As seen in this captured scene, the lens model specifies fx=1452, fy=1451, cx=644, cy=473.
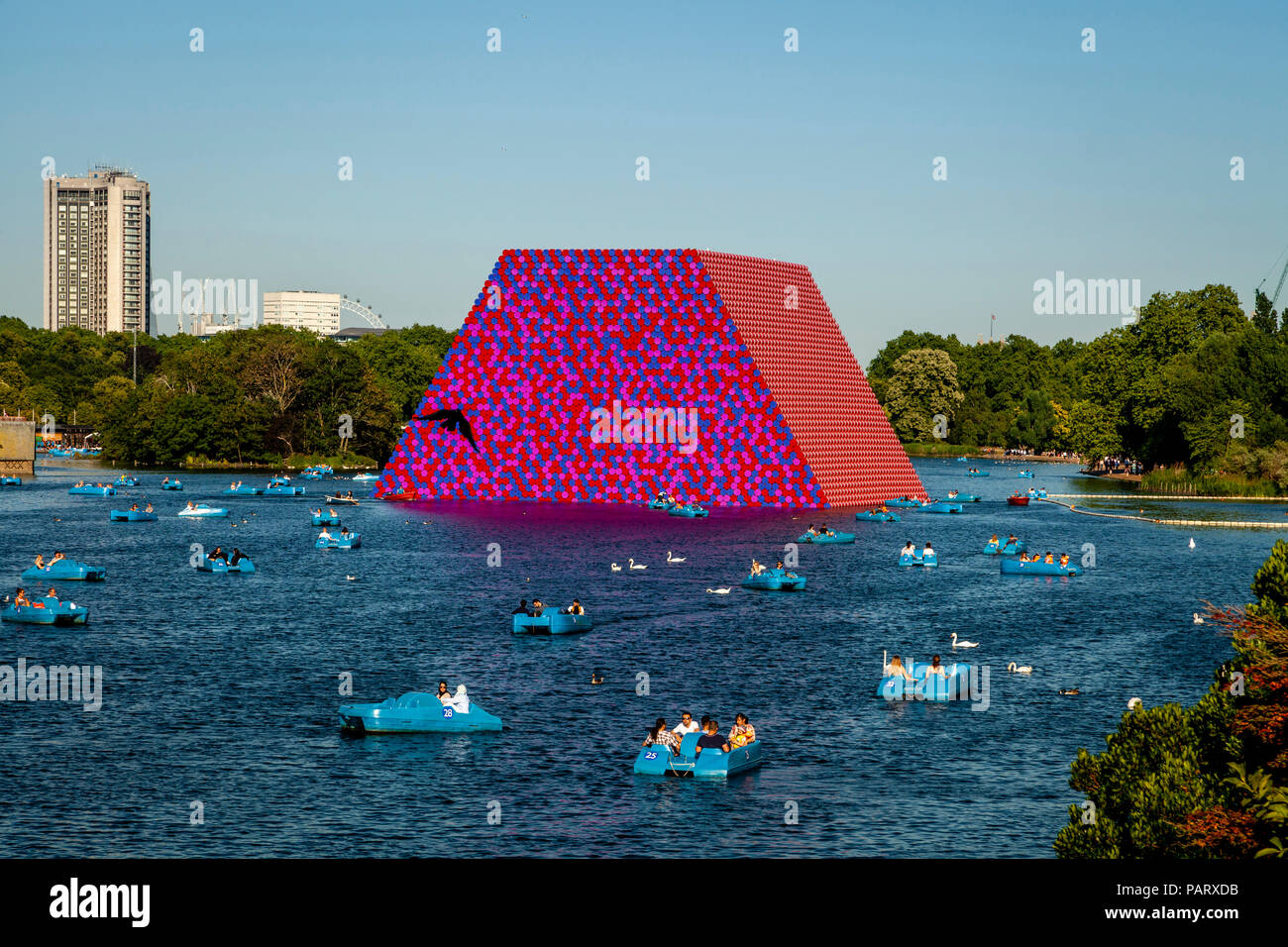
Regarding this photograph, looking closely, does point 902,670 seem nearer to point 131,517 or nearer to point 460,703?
point 460,703

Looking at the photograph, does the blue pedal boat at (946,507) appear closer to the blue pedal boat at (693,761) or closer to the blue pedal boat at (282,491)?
the blue pedal boat at (282,491)

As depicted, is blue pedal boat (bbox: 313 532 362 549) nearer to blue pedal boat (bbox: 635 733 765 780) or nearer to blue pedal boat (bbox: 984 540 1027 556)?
blue pedal boat (bbox: 984 540 1027 556)

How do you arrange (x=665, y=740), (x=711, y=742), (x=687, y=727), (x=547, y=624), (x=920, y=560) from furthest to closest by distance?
(x=920, y=560), (x=547, y=624), (x=687, y=727), (x=711, y=742), (x=665, y=740)

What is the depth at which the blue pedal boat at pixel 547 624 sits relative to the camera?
5978 centimetres

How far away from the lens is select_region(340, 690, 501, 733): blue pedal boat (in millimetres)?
42062

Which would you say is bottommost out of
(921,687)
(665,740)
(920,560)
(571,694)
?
(571,694)

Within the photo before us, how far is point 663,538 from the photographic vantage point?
99.9 metres

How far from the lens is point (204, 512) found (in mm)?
117062

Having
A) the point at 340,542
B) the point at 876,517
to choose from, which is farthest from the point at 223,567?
the point at 876,517

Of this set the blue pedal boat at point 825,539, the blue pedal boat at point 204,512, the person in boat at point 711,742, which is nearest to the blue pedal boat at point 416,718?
the person in boat at point 711,742

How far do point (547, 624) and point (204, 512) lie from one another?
2576 inches

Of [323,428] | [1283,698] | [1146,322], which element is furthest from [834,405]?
[1283,698]

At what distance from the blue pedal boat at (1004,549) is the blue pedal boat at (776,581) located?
2043 centimetres
